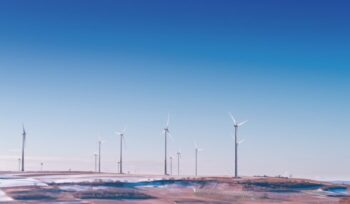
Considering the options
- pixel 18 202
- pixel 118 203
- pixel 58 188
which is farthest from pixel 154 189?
pixel 18 202

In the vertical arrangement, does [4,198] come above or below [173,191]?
above

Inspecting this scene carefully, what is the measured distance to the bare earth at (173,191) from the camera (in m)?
68.8

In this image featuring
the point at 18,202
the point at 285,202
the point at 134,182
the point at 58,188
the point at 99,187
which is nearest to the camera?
the point at 18,202

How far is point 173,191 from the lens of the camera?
82.3 metres

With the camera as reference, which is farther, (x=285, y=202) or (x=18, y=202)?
(x=285, y=202)

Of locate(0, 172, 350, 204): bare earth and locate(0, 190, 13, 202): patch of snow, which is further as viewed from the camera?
locate(0, 172, 350, 204): bare earth

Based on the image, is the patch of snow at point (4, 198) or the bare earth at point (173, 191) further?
the bare earth at point (173, 191)

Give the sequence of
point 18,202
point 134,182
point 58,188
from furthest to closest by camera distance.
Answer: point 134,182 < point 58,188 < point 18,202

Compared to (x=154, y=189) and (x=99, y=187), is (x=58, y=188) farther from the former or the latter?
(x=154, y=189)

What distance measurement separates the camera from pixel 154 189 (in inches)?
3307

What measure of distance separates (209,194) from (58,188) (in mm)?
19099

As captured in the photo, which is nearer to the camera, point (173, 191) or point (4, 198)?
point (4, 198)

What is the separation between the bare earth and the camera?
6875cm

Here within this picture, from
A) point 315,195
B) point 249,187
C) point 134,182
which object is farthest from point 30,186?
point 315,195
